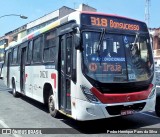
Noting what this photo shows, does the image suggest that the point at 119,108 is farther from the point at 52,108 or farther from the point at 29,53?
the point at 29,53

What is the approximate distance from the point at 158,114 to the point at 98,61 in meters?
3.46

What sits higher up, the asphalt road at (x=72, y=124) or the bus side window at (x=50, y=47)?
the bus side window at (x=50, y=47)

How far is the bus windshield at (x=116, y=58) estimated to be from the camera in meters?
7.43

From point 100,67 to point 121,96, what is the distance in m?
0.92

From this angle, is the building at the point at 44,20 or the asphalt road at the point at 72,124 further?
the building at the point at 44,20

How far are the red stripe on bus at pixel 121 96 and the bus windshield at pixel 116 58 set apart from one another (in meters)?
0.33

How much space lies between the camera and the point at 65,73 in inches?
324

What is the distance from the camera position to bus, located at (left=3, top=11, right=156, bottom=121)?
23.9ft

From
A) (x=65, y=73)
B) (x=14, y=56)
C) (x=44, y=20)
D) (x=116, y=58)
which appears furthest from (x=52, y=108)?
(x=44, y=20)

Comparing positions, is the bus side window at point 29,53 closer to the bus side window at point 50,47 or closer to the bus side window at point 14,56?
the bus side window at point 50,47

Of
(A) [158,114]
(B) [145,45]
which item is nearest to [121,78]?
(B) [145,45]

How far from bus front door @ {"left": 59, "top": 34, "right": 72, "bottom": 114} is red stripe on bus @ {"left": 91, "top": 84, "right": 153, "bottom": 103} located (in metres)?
1.01

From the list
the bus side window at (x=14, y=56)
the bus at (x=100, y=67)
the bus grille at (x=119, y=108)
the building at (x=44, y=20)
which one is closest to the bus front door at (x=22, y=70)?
the bus side window at (x=14, y=56)

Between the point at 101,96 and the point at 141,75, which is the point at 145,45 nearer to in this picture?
the point at 141,75
